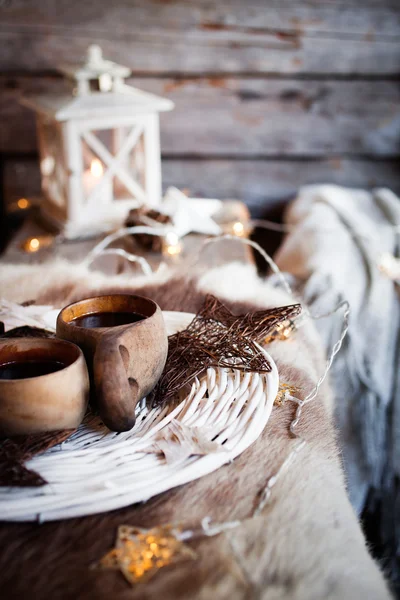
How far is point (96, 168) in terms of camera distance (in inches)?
46.4

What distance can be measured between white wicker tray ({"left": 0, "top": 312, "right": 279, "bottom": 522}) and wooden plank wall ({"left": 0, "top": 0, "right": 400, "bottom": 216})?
1.06m

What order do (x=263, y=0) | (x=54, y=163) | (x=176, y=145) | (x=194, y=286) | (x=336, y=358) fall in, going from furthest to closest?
(x=176, y=145) → (x=263, y=0) → (x=54, y=163) → (x=336, y=358) → (x=194, y=286)

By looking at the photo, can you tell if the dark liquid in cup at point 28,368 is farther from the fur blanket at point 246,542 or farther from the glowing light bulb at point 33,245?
the glowing light bulb at point 33,245

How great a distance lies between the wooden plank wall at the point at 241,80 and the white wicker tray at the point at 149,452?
106cm

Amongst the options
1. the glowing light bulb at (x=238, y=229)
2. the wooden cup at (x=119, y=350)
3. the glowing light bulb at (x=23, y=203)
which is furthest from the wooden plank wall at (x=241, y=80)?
the wooden cup at (x=119, y=350)

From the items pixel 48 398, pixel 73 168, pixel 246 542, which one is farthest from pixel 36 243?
pixel 246 542

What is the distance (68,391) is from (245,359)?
0.20m

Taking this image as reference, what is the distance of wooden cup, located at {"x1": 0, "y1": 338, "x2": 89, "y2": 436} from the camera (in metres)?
0.49

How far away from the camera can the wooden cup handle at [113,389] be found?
0.51 meters

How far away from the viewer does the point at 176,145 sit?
60.5 inches

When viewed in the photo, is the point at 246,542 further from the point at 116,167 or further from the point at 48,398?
the point at 116,167

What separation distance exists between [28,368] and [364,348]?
2.35ft

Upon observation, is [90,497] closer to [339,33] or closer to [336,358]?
[336,358]

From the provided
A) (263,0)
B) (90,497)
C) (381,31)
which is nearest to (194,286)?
(90,497)
